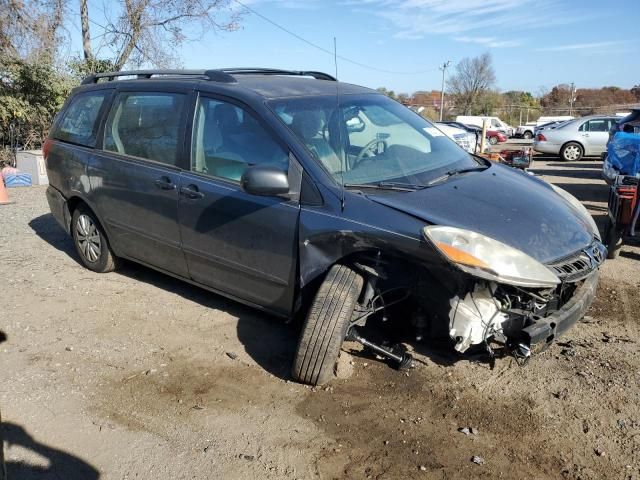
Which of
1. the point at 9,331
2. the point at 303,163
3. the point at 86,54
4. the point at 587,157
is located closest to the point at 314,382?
the point at 303,163

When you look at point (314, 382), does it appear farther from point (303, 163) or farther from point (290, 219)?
point (303, 163)

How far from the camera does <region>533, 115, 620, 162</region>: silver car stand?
707 inches

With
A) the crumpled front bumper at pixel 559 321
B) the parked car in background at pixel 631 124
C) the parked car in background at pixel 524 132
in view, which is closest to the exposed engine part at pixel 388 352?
the crumpled front bumper at pixel 559 321

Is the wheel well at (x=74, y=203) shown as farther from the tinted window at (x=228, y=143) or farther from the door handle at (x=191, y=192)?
the tinted window at (x=228, y=143)

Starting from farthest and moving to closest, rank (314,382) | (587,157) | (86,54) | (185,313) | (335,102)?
(587,157)
(86,54)
(185,313)
(335,102)
(314,382)

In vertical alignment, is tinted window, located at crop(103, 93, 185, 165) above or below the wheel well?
above

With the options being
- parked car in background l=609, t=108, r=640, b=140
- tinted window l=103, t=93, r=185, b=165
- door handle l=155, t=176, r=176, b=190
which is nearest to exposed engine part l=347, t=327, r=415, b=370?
door handle l=155, t=176, r=176, b=190

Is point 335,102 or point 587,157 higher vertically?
point 335,102

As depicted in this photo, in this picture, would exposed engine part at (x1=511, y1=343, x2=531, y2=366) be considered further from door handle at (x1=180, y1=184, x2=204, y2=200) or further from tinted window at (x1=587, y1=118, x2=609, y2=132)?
tinted window at (x1=587, y1=118, x2=609, y2=132)

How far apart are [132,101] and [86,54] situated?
1203 centimetres

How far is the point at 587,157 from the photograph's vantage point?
1841cm

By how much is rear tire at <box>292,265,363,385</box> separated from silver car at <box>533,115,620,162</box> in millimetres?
17101

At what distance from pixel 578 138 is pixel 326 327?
17.5 m

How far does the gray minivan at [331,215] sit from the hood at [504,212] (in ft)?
0.05
